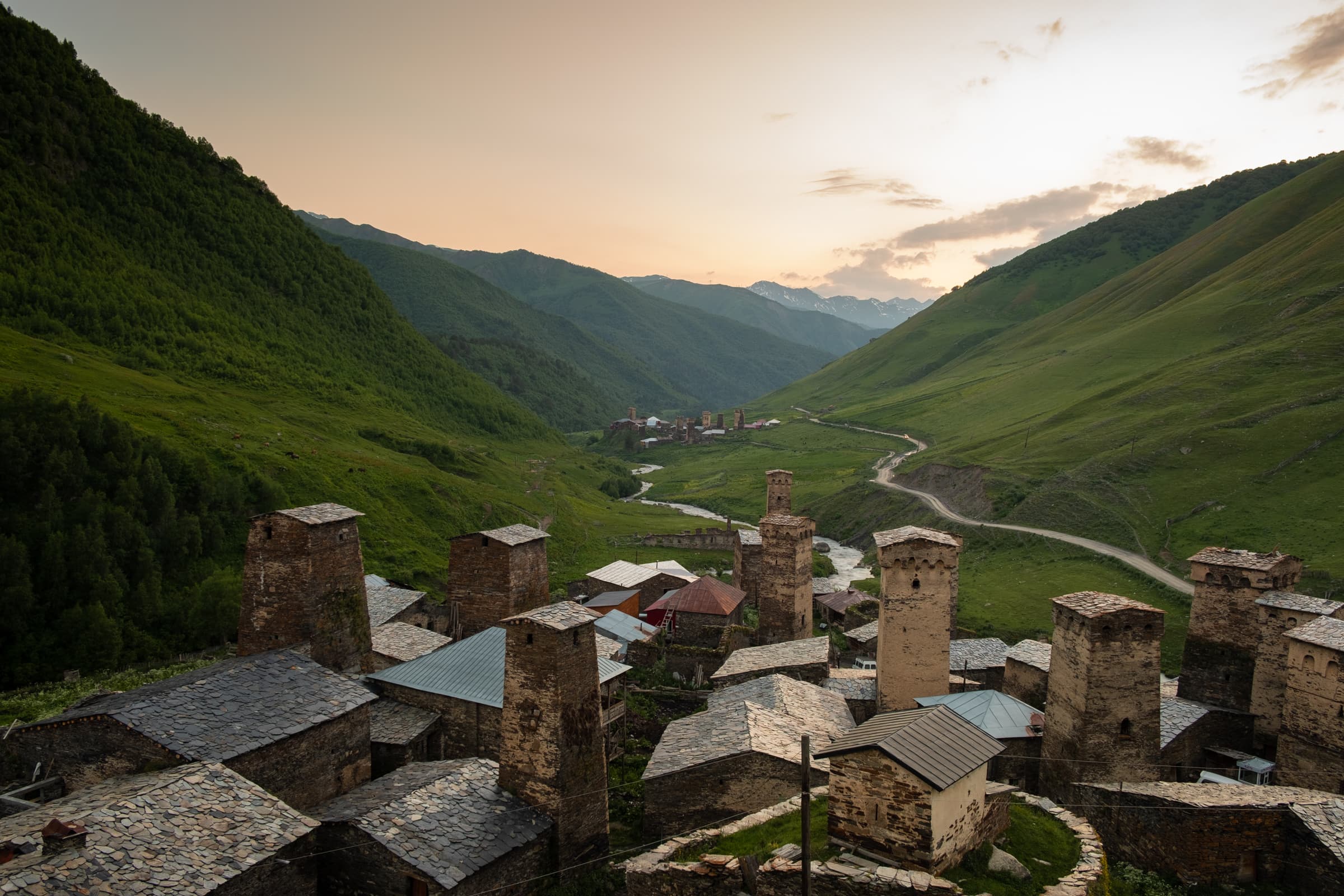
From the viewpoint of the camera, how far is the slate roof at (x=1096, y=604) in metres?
21.0

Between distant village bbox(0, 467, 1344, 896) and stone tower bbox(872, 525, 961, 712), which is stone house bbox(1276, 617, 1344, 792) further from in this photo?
stone tower bbox(872, 525, 961, 712)

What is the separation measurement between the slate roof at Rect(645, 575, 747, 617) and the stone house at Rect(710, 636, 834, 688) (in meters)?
9.04

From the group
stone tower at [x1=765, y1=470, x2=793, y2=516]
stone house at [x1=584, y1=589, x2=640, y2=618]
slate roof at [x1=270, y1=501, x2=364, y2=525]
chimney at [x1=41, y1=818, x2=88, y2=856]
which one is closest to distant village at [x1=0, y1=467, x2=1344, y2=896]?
chimney at [x1=41, y1=818, x2=88, y2=856]

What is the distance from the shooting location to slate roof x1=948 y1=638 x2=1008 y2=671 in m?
32.2

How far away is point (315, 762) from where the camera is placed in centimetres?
1973

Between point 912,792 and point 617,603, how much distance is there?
111 feet

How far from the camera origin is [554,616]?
18.9m

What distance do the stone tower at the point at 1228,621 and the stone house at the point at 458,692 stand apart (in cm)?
2138

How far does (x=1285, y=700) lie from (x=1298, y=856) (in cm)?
675

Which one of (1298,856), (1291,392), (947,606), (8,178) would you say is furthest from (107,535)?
(1291,392)

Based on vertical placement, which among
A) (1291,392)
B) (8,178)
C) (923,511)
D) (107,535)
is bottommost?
(923,511)

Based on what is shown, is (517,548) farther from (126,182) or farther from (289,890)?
(126,182)

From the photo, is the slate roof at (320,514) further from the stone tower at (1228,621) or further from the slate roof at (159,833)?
the stone tower at (1228,621)

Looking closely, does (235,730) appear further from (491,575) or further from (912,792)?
(912,792)
